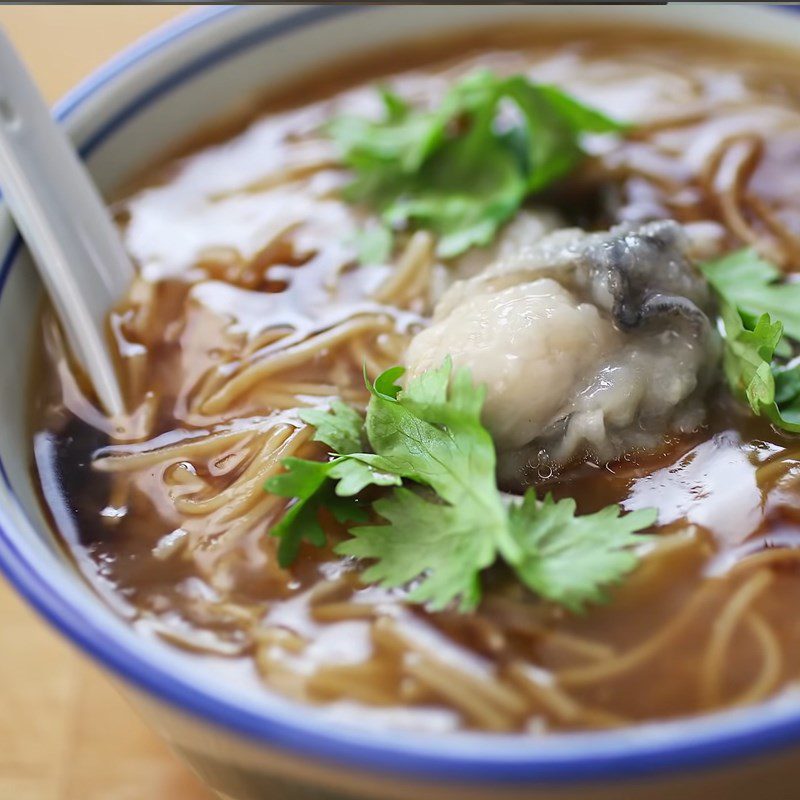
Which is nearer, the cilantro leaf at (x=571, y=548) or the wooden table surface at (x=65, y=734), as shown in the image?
the cilantro leaf at (x=571, y=548)

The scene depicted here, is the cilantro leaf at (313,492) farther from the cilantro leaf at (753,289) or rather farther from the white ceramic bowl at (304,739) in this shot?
the cilantro leaf at (753,289)

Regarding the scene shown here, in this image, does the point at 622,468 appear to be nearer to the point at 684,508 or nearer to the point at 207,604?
the point at 684,508

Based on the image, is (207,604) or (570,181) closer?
(207,604)

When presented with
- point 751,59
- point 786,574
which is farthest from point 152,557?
point 751,59

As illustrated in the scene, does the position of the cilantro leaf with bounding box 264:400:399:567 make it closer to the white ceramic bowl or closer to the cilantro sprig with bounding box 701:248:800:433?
the white ceramic bowl

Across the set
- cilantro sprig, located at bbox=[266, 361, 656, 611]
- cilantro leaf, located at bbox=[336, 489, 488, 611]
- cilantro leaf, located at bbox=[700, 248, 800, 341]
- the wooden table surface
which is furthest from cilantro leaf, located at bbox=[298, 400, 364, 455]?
cilantro leaf, located at bbox=[700, 248, 800, 341]

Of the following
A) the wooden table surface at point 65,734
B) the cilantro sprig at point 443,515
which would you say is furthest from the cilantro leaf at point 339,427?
the wooden table surface at point 65,734

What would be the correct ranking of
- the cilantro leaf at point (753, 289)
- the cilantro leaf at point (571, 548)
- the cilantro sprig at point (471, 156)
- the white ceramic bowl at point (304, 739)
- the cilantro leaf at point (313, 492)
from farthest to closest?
the cilantro sprig at point (471, 156), the cilantro leaf at point (753, 289), the cilantro leaf at point (313, 492), the cilantro leaf at point (571, 548), the white ceramic bowl at point (304, 739)
